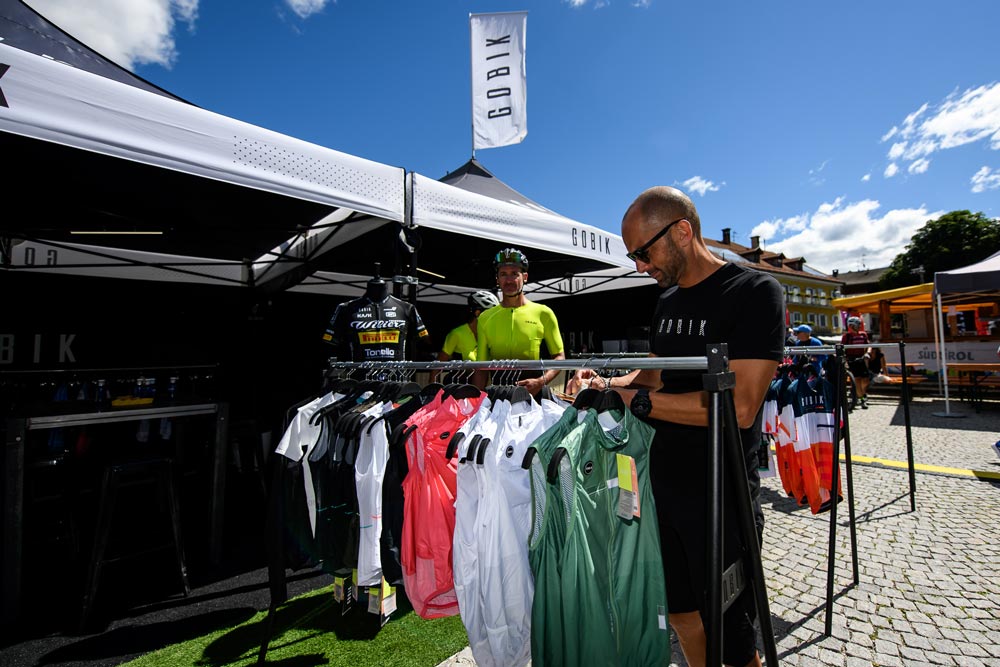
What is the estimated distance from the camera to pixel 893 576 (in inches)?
119

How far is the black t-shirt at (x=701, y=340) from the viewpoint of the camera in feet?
4.56

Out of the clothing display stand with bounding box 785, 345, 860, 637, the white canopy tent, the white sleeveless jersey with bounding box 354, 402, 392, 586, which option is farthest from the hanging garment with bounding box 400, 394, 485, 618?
the clothing display stand with bounding box 785, 345, 860, 637

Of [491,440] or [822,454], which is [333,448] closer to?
[491,440]

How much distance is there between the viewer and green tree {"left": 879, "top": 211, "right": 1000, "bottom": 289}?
3316 centimetres

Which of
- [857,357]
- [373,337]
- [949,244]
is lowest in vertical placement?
[857,357]

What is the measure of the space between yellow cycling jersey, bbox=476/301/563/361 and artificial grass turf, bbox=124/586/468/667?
1.82m

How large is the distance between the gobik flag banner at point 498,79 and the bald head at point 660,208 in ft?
15.7

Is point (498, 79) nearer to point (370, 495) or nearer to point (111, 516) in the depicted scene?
point (370, 495)

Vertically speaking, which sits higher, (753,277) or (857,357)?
(753,277)

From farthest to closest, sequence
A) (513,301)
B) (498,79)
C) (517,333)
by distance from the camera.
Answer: (498,79), (513,301), (517,333)

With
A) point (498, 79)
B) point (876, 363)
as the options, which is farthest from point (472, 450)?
point (876, 363)

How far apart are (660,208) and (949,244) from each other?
163 feet

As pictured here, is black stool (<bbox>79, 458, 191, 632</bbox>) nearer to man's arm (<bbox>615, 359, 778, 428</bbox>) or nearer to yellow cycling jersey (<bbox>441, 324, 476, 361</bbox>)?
yellow cycling jersey (<bbox>441, 324, 476, 361</bbox>)

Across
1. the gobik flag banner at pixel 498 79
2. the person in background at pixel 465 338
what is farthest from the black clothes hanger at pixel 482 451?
the gobik flag banner at pixel 498 79
